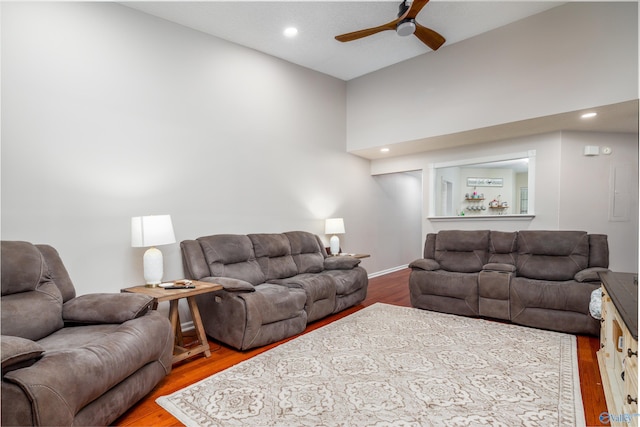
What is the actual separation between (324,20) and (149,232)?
2.86m

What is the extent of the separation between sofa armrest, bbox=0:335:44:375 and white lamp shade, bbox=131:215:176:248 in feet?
4.07

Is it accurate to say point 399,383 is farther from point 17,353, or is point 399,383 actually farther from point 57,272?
point 57,272

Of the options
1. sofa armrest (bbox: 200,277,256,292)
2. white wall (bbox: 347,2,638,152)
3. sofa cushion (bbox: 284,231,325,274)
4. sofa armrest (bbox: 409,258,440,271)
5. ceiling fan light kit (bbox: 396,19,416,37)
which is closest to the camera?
sofa armrest (bbox: 200,277,256,292)

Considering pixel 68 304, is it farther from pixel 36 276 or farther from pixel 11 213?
pixel 11 213

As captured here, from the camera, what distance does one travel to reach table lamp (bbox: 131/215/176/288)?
106 inches

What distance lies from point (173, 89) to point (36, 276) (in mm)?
2177

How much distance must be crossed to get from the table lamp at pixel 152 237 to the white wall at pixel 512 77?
3.45 m

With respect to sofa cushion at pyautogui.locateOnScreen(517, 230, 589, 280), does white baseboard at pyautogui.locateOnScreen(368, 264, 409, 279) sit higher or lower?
lower

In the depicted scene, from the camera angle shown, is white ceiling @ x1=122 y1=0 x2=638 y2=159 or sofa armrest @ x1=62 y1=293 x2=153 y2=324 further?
white ceiling @ x1=122 y1=0 x2=638 y2=159

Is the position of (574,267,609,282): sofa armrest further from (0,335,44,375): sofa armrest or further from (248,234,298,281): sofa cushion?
(0,335,44,375): sofa armrest

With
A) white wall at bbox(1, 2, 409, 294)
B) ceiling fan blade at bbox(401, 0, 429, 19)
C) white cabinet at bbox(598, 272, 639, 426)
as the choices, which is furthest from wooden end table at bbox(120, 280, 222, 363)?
ceiling fan blade at bbox(401, 0, 429, 19)

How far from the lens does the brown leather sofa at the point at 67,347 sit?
138 cm

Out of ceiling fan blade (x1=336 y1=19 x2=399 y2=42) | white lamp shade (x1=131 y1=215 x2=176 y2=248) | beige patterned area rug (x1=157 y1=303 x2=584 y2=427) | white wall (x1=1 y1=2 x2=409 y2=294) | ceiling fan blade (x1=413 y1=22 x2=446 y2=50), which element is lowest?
beige patterned area rug (x1=157 y1=303 x2=584 y2=427)

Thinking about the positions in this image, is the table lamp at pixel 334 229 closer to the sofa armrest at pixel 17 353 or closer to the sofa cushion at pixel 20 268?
the sofa cushion at pixel 20 268
